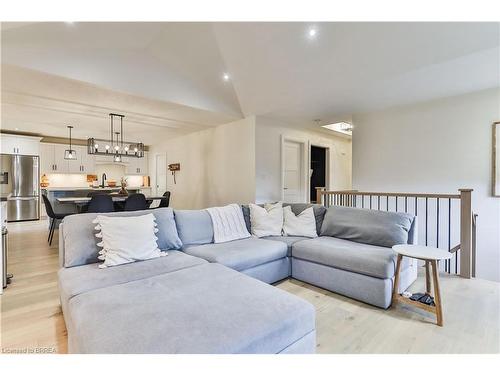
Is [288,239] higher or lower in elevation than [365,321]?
higher

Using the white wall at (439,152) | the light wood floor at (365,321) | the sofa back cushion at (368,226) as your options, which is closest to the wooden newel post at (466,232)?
the light wood floor at (365,321)

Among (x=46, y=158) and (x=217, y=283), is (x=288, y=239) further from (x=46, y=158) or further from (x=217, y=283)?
A: (x=46, y=158)

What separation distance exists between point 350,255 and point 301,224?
0.96 m

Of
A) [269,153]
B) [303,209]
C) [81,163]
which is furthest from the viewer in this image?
[81,163]

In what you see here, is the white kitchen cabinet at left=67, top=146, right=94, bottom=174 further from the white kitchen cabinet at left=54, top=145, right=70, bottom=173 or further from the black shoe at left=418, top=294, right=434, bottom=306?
the black shoe at left=418, top=294, right=434, bottom=306

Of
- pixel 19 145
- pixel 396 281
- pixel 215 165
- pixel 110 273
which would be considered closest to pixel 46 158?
pixel 19 145

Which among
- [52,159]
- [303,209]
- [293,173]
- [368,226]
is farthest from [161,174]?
[368,226]

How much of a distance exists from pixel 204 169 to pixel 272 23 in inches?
150

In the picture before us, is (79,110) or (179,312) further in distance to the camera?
(79,110)

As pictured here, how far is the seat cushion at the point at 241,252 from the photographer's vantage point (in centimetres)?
253

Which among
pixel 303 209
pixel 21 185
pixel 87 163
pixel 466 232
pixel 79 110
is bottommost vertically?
pixel 466 232

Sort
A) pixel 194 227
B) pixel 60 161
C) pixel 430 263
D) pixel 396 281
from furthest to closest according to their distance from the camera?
1. pixel 60 161
2. pixel 194 227
3. pixel 396 281
4. pixel 430 263

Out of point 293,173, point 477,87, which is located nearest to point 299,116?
point 293,173

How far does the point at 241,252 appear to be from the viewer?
2668 mm
